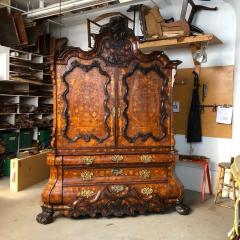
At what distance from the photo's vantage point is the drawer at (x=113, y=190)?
10.6ft

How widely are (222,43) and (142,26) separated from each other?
1.25 meters

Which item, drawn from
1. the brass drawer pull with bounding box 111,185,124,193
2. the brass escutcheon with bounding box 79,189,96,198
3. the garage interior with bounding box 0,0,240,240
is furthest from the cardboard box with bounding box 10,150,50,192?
the brass drawer pull with bounding box 111,185,124,193

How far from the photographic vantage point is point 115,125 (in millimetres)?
3336

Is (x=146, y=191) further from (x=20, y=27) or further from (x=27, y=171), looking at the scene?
(x=20, y=27)

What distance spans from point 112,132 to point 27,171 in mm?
1929

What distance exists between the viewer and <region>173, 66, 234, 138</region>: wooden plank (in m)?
4.21

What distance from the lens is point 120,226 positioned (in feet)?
10.3

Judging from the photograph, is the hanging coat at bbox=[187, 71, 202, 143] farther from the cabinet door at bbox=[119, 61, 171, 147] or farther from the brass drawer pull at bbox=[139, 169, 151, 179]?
the brass drawer pull at bbox=[139, 169, 151, 179]

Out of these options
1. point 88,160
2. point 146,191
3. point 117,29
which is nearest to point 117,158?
point 88,160

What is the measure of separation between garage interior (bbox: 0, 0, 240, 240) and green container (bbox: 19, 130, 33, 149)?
91cm

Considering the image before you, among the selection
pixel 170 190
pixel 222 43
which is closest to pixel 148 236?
pixel 170 190

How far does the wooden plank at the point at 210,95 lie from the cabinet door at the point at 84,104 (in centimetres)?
170

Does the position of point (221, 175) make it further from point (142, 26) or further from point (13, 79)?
point (13, 79)

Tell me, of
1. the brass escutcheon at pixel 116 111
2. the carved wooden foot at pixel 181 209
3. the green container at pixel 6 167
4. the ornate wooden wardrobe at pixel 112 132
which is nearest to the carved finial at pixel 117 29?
the ornate wooden wardrobe at pixel 112 132
